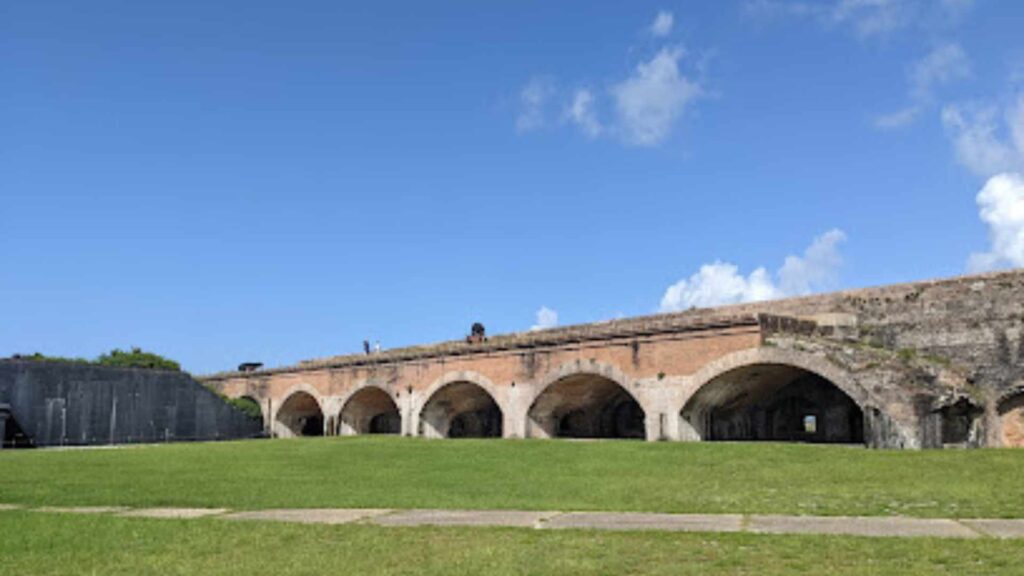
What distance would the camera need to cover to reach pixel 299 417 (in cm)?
4347

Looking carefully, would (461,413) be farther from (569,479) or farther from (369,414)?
(569,479)

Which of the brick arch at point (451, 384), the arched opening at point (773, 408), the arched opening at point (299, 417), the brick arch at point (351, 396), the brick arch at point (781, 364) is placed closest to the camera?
the brick arch at point (781, 364)

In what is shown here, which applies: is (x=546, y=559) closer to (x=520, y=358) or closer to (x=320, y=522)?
(x=320, y=522)

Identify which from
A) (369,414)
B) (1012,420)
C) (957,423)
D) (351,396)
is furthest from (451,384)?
(1012,420)

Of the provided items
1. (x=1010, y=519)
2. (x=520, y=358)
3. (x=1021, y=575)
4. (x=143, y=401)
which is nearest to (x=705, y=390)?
(x=520, y=358)

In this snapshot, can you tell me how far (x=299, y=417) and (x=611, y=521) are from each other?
37739mm

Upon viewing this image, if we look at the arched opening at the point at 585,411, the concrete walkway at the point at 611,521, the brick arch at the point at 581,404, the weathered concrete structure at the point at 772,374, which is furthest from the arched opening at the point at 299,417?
the concrete walkway at the point at 611,521

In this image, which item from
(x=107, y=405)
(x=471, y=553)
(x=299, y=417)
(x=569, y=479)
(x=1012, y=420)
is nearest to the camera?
(x=471, y=553)

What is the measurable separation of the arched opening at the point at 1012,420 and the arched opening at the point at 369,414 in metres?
23.6

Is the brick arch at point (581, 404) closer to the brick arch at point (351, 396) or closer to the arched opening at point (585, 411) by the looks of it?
the arched opening at point (585, 411)

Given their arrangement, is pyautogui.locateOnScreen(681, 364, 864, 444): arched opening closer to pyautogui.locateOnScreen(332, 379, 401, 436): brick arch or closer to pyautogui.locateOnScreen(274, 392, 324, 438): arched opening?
pyautogui.locateOnScreen(332, 379, 401, 436): brick arch

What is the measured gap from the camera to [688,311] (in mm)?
28219

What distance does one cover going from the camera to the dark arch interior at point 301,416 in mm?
41344

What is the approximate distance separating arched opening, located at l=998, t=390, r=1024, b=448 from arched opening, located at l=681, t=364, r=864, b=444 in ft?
13.0
